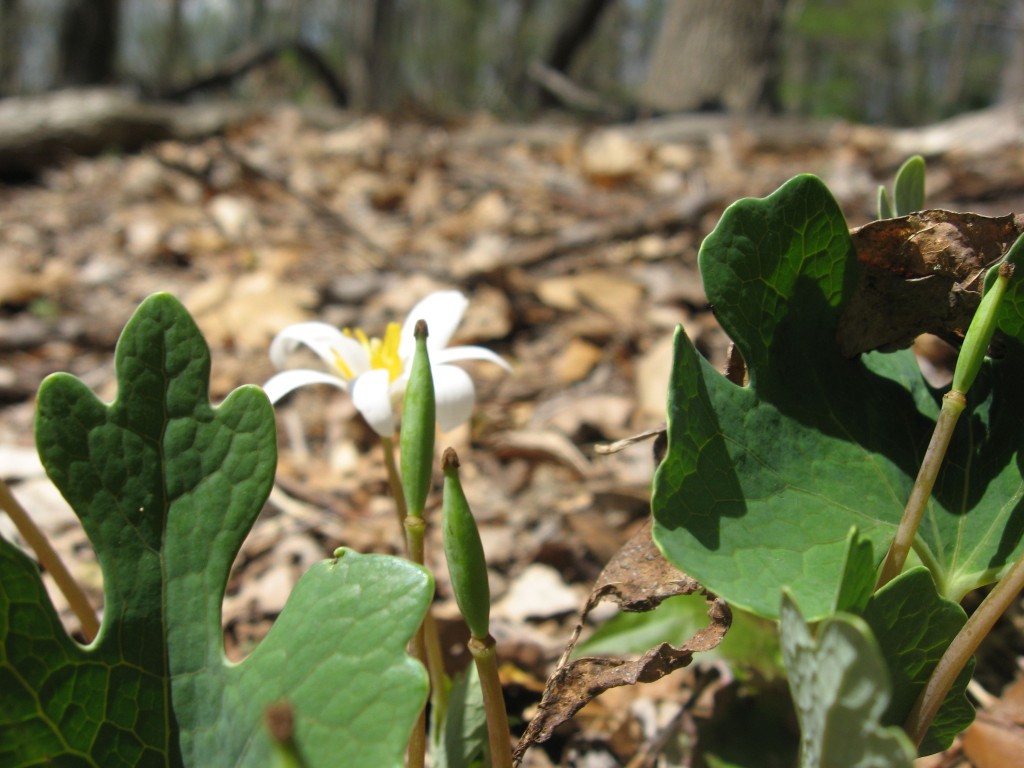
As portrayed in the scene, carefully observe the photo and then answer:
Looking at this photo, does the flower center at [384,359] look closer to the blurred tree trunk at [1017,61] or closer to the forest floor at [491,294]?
the forest floor at [491,294]

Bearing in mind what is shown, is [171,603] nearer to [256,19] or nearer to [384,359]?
[384,359]

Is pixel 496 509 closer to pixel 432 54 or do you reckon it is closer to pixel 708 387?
pixel 708 387

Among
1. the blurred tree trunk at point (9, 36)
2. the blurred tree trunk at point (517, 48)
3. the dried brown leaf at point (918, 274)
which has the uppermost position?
the dried brown leaf at point (918, 274)

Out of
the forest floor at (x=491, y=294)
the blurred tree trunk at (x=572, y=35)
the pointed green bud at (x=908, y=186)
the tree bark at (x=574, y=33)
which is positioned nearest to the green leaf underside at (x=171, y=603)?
the forest floor at (x=491, y=294)

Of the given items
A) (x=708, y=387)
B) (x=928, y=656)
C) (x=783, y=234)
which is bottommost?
(x=928, y=656)

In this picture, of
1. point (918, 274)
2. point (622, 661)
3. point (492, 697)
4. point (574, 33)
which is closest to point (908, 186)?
point (918, 274)

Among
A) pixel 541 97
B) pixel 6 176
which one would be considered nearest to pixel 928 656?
pixel 6 176

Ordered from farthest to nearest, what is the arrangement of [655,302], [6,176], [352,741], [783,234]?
1. [6,176]
2. [655,302]
3. [783,234]
4. [352,741]
